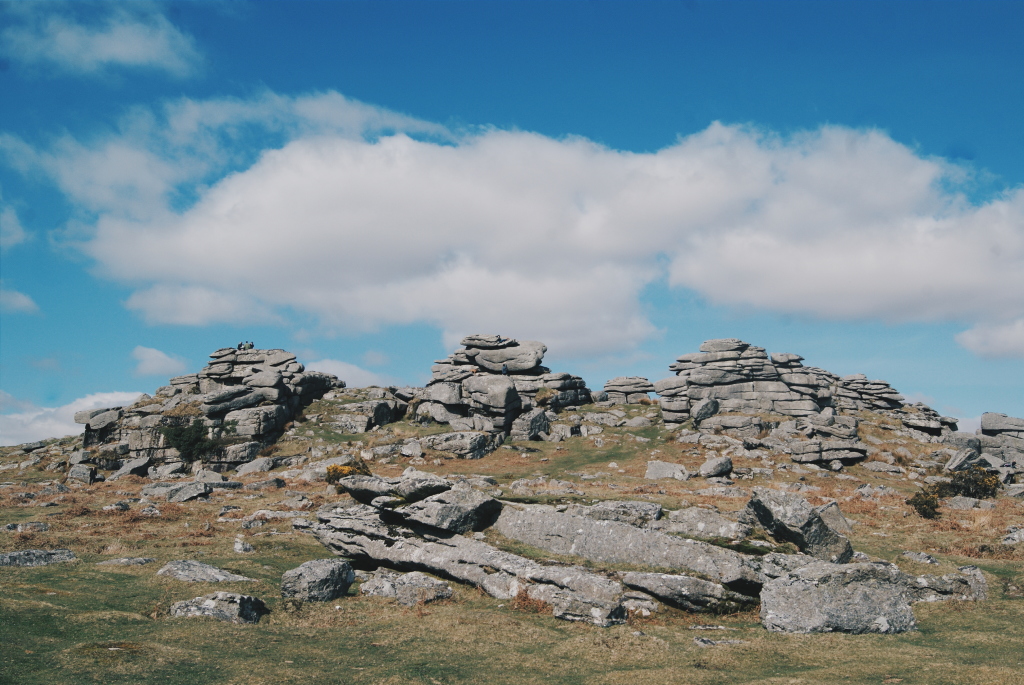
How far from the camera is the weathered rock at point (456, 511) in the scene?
65.2 ft

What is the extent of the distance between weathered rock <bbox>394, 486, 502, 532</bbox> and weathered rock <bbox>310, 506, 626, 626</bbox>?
49cm

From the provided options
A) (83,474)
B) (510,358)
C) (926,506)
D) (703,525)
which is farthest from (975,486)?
(83,474)

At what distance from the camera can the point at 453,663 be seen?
11883mm

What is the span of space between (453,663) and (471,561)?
6.47m

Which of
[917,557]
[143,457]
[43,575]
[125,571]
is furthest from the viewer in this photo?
[143,457]

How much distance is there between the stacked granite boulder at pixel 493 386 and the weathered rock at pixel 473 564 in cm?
4424

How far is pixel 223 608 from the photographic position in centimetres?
1418

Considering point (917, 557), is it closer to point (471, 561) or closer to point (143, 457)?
point (471, 561)

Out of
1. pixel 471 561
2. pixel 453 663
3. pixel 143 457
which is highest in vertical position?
pixel 143 457

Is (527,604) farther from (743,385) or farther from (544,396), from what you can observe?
(743,385)

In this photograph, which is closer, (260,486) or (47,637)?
(47,637)

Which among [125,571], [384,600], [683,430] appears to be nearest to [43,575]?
[125,571]

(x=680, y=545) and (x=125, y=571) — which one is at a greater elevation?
(x=680, y=545)

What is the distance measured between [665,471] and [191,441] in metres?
48.4
